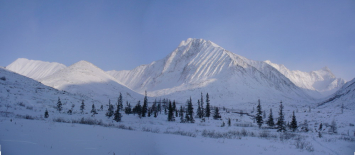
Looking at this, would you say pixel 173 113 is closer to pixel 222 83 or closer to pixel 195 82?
pixel 222 83

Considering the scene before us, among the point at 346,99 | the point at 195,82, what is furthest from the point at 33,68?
the point at 346,99

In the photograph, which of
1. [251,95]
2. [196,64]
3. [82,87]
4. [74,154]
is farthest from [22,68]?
[74,154]

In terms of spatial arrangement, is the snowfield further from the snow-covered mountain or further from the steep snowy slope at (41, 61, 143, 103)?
the snow-covered mountain

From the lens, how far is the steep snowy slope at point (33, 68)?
174 m

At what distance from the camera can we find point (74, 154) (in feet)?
23.2

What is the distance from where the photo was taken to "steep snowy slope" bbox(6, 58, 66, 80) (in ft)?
571

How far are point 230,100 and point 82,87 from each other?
83366mm

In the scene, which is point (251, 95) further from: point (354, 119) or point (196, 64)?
point (354, 119)

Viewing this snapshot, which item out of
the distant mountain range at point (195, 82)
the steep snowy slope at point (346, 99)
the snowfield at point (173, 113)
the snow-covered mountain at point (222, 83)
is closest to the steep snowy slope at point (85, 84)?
the distant mountain range at point (195, 82)

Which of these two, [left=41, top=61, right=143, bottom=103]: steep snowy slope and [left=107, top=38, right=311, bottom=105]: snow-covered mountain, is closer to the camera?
[left=41, top=61, right=143, bottom=103]: steep snowy slope

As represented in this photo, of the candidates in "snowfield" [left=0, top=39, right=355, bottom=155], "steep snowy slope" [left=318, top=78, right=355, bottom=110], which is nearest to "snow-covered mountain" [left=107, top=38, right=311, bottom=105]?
"snowfield" [left=0, top=39, right=355, bottom=155]

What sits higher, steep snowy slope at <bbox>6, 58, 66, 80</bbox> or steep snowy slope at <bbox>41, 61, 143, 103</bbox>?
steep snowy slope at <bbox>6, 58, 66, 80</bbox>

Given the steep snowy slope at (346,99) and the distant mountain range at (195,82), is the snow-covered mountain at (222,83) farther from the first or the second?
the steep snowy slope at (346,99)

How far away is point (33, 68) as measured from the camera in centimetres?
18350
